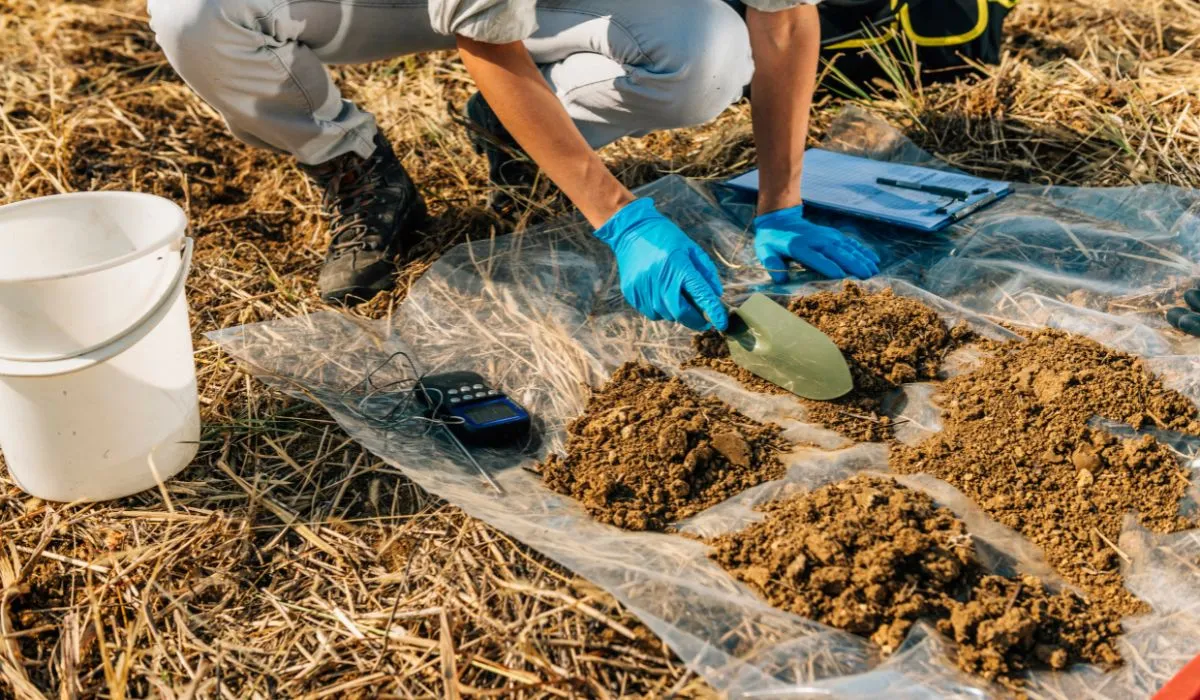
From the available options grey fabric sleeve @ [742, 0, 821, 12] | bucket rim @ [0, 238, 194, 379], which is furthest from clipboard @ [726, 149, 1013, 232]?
bucket rim @ [0, 238, 194, 379]

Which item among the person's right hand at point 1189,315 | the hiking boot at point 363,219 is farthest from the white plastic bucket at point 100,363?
the person's right hand at point 1189,315

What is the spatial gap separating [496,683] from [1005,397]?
0.99 metres

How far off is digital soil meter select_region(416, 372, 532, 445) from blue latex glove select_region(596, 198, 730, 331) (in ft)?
1.09

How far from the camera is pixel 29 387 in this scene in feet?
5.37

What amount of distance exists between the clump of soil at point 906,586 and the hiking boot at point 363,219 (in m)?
1.19

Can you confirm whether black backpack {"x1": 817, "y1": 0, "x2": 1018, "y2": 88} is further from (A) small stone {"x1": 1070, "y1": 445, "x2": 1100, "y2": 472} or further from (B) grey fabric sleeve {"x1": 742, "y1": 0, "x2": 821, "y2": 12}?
(A) small stone {"x1": 1070, "y1": 445, "x2": 1100, "y2": 472}

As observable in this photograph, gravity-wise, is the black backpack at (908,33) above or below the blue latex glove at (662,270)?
above

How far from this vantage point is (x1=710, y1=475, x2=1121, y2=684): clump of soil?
53.9 inches

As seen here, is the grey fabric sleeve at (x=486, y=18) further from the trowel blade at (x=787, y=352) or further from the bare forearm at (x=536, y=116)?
the trowel blade at (x=787, y=352)

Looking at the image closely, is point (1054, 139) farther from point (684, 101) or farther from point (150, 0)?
point (150, 0)

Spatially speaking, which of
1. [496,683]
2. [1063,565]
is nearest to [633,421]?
[496,683]

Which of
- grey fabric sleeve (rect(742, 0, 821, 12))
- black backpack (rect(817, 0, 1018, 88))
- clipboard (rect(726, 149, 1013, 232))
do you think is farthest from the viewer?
black backpack (rect(817, 0, 1018, 88))

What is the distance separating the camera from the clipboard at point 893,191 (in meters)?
2.36

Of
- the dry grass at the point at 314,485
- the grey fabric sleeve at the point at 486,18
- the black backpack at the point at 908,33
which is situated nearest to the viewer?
the dry grass at the point at 314,485
